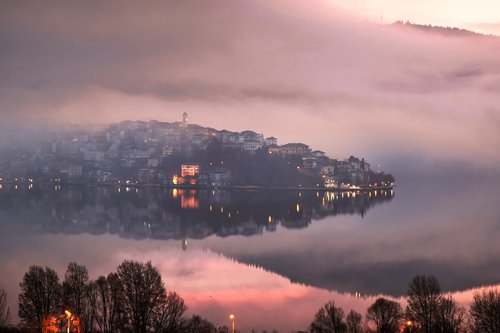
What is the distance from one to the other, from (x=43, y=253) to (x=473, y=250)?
52.4 ft

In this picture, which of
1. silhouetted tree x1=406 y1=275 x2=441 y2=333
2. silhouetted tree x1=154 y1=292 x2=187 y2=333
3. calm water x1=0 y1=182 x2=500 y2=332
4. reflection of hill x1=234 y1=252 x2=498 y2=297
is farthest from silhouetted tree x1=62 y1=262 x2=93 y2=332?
reflection of hill x1=234 y1=252 x2=498 y2=297

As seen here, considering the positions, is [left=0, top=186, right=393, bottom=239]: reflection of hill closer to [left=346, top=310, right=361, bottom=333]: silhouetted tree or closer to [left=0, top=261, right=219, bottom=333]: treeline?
[left=0, top=261, right=219, bottom=333]: treeline

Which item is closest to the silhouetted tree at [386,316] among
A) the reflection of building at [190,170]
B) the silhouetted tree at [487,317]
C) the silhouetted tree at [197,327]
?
the silhouetted tree at [487,317]

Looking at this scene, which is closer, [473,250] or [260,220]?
[473,250]

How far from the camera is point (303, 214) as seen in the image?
35.2m

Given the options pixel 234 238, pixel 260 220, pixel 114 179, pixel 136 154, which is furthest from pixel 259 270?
pixel 136 154

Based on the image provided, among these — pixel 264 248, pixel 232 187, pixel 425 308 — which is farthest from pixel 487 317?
pixel 232 187

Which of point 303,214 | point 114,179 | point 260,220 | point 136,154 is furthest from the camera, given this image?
point 136,154

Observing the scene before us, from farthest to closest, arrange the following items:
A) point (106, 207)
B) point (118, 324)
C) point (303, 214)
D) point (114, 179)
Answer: point (114, 179)
point (106, 207)
point (303, 214)
point (118, 324)

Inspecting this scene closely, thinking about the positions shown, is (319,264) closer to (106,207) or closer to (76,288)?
(76,288)

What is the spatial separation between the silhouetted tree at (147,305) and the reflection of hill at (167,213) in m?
15.8

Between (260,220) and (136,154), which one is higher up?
(136,154)

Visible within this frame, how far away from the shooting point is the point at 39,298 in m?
10.1

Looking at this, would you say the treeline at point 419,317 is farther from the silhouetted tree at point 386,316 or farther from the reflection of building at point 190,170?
the reflection of building at point 190,170
